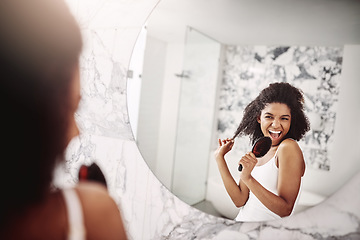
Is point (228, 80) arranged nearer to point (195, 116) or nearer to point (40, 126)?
point (195, 116)

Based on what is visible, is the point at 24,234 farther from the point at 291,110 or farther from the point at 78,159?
the point at 78,159

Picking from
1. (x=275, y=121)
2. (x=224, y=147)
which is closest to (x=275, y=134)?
(x=275, y=121)

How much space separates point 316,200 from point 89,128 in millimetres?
822

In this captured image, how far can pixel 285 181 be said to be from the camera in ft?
2.60

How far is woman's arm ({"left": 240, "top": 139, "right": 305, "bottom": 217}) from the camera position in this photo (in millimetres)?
787

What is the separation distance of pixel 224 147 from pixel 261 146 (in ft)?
0.35

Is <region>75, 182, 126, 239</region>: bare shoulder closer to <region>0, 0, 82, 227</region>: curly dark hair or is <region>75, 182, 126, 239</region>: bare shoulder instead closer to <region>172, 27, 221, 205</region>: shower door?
<region>0, 0, 82, 227</region>: curly dark hair

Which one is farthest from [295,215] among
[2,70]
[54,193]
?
[2,70]

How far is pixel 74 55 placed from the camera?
0.52 m

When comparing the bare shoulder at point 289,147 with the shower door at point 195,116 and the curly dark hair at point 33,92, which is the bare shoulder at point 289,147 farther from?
the curly dark hair at point 33,92

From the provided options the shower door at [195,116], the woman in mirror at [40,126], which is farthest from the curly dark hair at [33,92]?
the shower door at [195,116]

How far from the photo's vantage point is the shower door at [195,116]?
Result: 87 cm

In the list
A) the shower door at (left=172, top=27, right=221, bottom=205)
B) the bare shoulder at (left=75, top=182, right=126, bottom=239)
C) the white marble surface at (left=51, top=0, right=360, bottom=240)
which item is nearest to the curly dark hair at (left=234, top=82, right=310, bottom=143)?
the shower door at (left=172, top=27, right=221, bottom=205)

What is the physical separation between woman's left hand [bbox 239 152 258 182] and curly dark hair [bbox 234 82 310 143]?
43mm
